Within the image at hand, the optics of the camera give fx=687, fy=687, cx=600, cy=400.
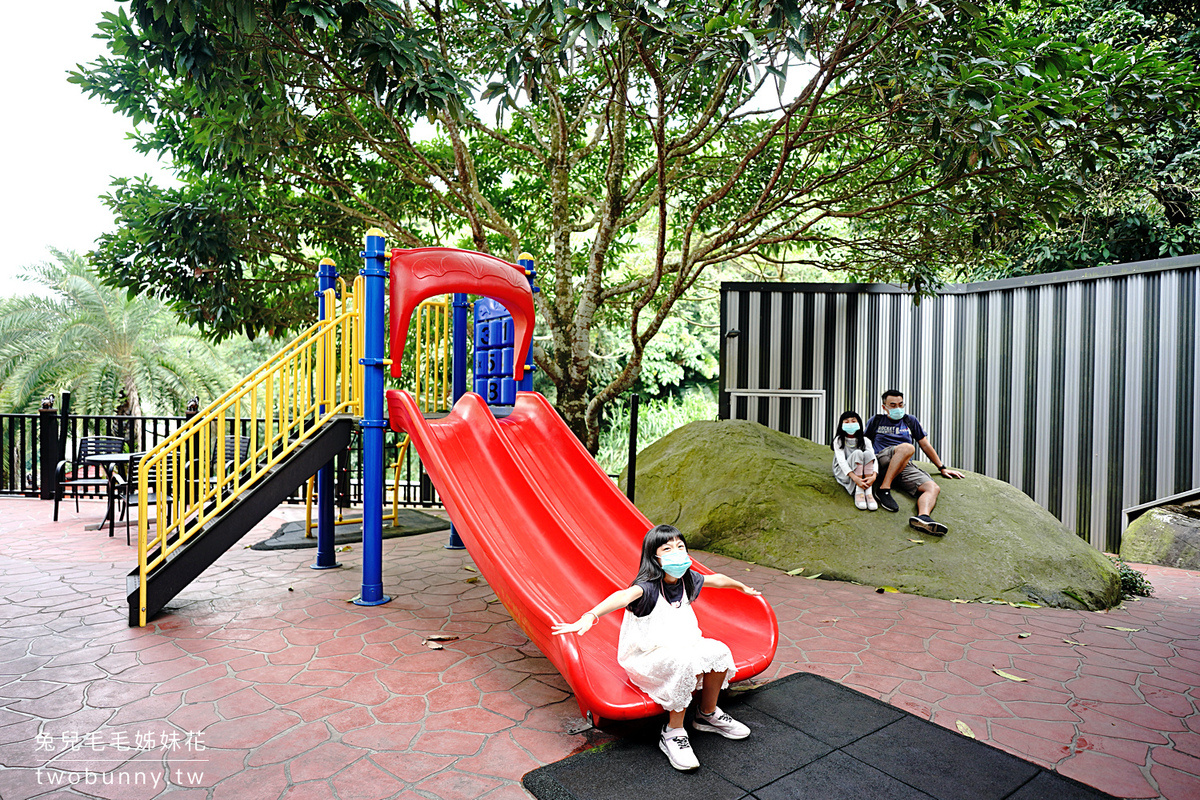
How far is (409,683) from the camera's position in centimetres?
374

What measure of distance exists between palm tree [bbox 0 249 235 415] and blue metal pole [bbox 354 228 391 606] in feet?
43.4

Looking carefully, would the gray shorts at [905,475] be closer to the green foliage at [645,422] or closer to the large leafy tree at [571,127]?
the large leafy tree at [571,127]

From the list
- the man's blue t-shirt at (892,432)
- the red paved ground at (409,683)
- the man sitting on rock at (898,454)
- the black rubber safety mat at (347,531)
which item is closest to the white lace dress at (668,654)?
the red paved ground at (409,683)

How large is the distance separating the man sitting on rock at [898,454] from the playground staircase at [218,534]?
5.24 metres

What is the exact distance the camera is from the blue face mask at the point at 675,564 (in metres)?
3.05

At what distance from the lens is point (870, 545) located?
6305 millimetres

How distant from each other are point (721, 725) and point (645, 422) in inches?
619

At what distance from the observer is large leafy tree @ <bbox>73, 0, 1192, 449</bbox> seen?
179 inches

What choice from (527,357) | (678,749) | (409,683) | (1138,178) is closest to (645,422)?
(1138,178)

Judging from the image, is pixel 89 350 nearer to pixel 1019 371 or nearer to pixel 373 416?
pixel 373 416

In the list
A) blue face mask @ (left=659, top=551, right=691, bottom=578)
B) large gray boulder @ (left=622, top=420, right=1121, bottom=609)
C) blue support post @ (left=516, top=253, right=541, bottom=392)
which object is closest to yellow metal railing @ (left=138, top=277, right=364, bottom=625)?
blue support post @ (left=516, top=253, right=541, bottom=392)

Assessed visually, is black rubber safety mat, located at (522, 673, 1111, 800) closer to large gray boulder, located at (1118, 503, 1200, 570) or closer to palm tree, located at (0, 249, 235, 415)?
large gray boulder, located at (1118, 503, 1200, 570)

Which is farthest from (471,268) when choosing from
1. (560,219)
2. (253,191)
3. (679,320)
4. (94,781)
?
(679,320)

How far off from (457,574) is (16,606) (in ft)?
10.5
